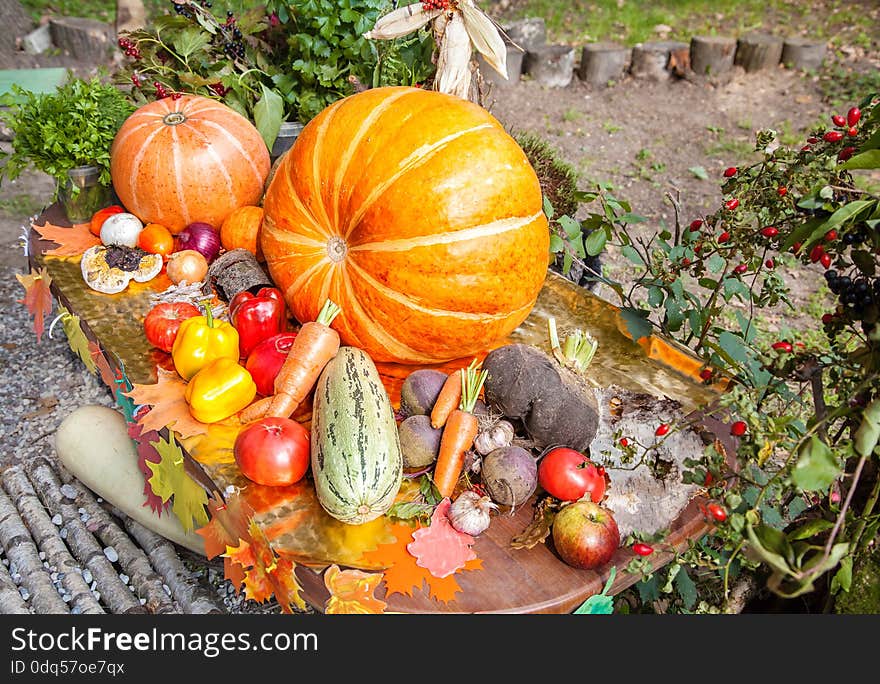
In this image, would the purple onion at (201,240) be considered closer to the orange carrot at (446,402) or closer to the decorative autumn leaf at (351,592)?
the orange carrot at (446,402)

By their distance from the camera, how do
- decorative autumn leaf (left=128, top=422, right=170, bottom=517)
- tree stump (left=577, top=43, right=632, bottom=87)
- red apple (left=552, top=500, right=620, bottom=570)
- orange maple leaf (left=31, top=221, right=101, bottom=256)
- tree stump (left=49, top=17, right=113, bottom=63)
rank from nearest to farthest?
red apple (left=552, top=500, right=620, bottom=570)
decorative autumn leaf (left=128, top=422, right=170, bottom=517)
orange maple leaf (left=31, top=221, right=101, bottom=256)
tree stump (left=577, top=43, right=632, bottom=87)
tree stump (left=49, top=17, right=113, bottom=63)

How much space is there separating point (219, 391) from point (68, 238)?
1.59 meters

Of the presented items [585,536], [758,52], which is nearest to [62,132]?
[585,536]

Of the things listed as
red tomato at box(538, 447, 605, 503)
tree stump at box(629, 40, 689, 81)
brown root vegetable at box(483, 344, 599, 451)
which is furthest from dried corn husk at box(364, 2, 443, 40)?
tree stump at box(629, 40, 689, 81)

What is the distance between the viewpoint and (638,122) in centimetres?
731

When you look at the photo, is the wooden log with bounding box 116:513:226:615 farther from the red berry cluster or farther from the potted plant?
the red berry cluster

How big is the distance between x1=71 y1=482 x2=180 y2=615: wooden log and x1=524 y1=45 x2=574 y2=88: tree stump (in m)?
Answer: 6.47

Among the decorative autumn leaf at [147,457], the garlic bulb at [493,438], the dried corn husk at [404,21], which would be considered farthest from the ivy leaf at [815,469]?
the dried corn husk at [404,21]

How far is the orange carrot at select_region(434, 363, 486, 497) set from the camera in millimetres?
2053

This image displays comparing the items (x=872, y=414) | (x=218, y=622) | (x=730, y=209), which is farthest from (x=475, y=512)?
(x=730, y=209)

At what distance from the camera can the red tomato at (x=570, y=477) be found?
6.57 feet

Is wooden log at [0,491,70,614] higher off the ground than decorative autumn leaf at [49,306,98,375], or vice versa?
decorative autumn leaf at [49,306,98,375]

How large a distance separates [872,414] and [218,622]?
1695 millimetres

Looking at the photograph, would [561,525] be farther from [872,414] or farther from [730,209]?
[730,209]
